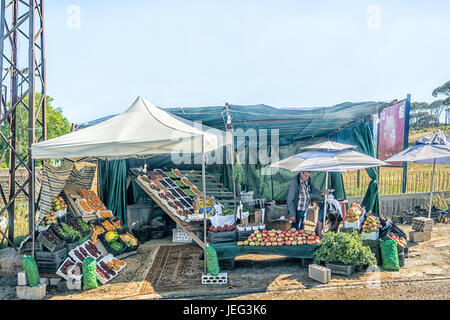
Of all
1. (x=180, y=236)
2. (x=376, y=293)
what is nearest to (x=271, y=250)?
(x=376, y=293)

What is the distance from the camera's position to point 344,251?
565cm

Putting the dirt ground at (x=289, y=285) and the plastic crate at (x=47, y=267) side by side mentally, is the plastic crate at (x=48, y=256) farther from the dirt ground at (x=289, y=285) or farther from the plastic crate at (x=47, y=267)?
the dirt ground at (x=289, y=285)

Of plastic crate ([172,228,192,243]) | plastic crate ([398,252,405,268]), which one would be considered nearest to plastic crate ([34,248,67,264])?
plastic crate ([172,228,192,243])

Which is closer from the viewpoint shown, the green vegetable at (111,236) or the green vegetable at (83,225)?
the green vegetable at (83,225)

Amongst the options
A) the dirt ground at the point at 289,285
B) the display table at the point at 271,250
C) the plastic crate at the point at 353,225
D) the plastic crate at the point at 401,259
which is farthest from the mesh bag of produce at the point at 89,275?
the plastic crate at the point at 401,259

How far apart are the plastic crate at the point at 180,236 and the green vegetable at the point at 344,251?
348 cm

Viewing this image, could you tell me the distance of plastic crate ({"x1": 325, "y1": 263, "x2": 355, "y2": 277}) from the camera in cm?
554

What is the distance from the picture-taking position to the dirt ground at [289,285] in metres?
4.89

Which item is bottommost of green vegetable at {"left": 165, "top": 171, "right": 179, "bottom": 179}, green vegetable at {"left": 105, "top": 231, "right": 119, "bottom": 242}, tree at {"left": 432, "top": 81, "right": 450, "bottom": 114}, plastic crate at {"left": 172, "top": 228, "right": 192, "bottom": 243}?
plastic crate at {"left": 172, "top": 228, "right": 192, "bottom": 243}

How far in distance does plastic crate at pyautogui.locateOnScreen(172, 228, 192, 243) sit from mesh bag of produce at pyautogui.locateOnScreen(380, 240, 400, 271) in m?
4.38

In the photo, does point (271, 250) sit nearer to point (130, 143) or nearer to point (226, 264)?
point (226, 264)

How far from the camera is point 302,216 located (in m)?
6.80

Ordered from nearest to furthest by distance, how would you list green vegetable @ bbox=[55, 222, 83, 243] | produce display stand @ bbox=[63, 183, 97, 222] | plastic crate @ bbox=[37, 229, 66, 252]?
plastic crate @ bbox=[37, 229, 66, 252]
green vegetable @ bbox=[55, 222, 83, 243]
produce display stand @ bbox=[63, 183, 97, 222]

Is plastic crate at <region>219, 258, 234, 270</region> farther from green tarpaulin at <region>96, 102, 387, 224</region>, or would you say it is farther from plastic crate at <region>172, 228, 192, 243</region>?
green tarpaulin at <region>96, 102, 387, 224</region>
